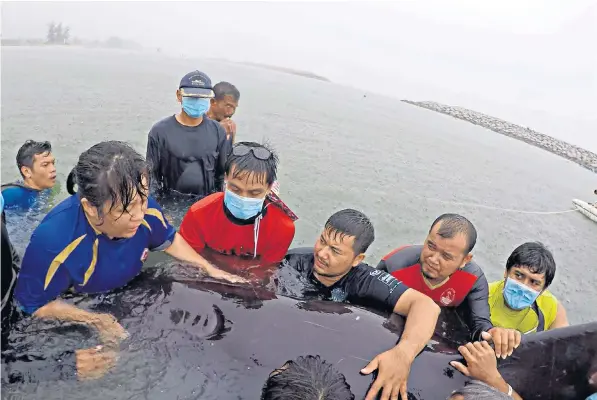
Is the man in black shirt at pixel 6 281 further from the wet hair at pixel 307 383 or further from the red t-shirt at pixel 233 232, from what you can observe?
the wet hair at pixel 307 383

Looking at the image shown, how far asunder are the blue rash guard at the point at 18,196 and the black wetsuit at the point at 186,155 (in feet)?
4.61

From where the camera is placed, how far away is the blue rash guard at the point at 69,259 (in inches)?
103

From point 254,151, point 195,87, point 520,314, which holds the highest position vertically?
point 195,87

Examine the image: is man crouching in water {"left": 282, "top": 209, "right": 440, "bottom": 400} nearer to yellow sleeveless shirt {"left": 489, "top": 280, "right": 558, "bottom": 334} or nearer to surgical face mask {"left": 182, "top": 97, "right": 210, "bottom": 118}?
yellow sleeveless shirt {"left": 489, "top": 280, "right": 558, "bottom": 334}

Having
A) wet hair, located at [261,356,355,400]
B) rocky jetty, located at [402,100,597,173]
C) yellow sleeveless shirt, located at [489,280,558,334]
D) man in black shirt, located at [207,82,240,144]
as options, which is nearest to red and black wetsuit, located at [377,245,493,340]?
yellow sleeveless shirt, located at [489,280,558,334]

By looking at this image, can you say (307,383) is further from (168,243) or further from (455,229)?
(455,229)

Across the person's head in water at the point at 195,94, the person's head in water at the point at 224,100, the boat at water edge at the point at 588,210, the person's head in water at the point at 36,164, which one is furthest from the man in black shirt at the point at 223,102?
the boat at water edge at the point at 588,210

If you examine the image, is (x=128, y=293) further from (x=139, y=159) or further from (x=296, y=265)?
(x=296, y=265)

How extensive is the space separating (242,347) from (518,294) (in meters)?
2.69

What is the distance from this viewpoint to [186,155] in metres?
5.62

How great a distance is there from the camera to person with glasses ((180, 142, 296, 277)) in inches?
147

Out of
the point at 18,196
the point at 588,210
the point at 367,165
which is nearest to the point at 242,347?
the point at 18,196

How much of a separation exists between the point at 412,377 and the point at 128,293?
174 cm

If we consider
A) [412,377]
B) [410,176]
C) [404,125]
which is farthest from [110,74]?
[412,377]
